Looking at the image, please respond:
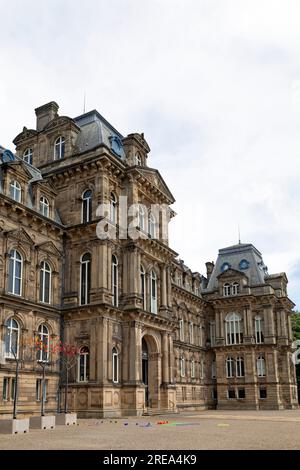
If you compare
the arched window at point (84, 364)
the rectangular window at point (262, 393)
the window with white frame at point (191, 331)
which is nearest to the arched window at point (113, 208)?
the arched window at point (84, 364)

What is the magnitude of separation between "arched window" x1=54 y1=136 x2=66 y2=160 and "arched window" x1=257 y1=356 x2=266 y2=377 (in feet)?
118

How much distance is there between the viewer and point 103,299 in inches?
1320

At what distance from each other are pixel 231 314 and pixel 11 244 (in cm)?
3804

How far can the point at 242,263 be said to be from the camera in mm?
67562

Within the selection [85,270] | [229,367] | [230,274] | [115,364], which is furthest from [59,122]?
[229,367]

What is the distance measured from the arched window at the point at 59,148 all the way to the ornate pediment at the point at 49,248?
312 inches

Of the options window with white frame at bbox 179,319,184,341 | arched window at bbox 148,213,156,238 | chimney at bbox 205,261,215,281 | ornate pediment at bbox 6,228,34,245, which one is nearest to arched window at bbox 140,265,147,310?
arched window at bbox 148,213,156,238

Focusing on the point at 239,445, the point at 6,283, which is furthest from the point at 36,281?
the point at 239,445

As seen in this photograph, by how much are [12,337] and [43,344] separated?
288 centimetres

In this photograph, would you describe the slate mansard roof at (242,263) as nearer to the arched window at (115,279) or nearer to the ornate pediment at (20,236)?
the arched window at (115,279)

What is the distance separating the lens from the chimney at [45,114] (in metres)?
42.9

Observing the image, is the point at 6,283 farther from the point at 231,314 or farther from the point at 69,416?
the point at 231,314

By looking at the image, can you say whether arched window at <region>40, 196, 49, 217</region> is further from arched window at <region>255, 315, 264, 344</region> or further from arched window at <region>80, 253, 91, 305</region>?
arched window at <region>255, 315, 264, 344</region>

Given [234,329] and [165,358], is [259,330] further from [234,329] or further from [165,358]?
[165,358]
